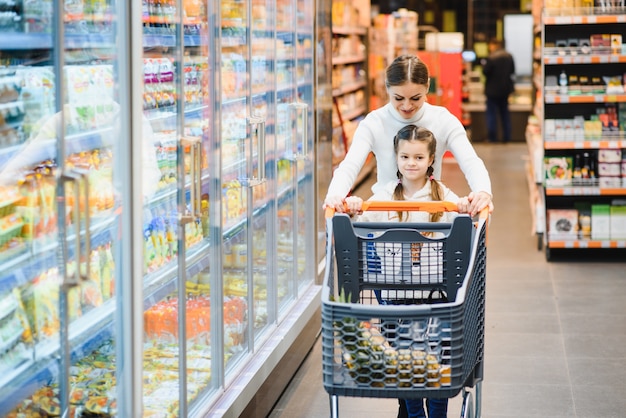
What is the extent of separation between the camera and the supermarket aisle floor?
463cm

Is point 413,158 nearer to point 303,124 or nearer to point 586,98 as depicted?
point 303,124

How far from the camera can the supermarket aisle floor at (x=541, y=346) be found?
4633mm

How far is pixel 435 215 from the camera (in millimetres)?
3695

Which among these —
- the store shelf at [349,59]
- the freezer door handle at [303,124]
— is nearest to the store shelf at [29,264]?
the freezer door handle at [303,124]

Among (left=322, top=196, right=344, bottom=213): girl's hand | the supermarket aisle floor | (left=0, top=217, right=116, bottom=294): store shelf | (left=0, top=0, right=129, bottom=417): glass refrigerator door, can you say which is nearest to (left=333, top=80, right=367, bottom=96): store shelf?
the supermarket aisle floor

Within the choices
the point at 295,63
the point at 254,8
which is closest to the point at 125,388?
the point at 254,8

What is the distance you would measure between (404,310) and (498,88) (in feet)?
48.4

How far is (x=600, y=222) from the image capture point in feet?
26.3

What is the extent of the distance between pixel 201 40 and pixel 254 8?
105 centimetres

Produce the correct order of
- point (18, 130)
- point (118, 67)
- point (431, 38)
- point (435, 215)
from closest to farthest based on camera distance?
point (18, 130)
point (118, 67)
point (435, 215)
point (431, 38)

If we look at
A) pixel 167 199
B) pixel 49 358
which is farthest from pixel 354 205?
pixel 49 358

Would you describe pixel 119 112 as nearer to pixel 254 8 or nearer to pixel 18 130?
pixel 18 130

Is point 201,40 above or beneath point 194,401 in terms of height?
above

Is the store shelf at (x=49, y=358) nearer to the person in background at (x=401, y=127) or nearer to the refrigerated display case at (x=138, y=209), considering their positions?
the refrigerated display case at (x=138, y=209)
